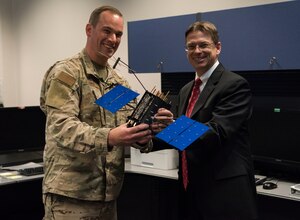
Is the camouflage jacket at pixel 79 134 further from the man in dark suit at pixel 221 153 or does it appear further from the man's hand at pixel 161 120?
the man in dark suit at pixel 221 153

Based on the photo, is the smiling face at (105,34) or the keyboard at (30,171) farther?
the keyboard at (30,171)

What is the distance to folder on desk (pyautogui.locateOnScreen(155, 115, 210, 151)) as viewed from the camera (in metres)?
1.72

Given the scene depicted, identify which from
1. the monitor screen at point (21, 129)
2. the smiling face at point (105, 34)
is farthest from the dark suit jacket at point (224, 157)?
the monitor screen at point (21, 129)

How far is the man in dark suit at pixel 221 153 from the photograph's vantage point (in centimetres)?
198

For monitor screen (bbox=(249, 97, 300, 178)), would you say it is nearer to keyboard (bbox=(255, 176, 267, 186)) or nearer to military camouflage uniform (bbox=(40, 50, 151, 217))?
keyboard (bbox=(255, 176, 267, 186))

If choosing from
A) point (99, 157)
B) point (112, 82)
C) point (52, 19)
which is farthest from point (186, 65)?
point (52, 19)

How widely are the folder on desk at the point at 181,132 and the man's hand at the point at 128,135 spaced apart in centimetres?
6

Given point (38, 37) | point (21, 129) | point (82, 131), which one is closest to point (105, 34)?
point (82, 131)

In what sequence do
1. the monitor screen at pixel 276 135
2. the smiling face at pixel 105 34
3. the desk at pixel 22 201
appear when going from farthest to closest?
the desk at pixel 22 201 < the monitor screen at pixel 276 135 < the smiling face at pixel 105 34

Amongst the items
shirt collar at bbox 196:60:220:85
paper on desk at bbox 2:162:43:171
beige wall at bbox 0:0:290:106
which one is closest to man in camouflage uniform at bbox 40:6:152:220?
shirt collar at bbox 196:60:220:85

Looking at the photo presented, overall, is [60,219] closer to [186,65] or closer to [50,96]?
[50,96]

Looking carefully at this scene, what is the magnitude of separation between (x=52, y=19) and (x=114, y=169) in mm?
3579

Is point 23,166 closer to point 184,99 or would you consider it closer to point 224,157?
point 184,99

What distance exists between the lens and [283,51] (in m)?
2.70
